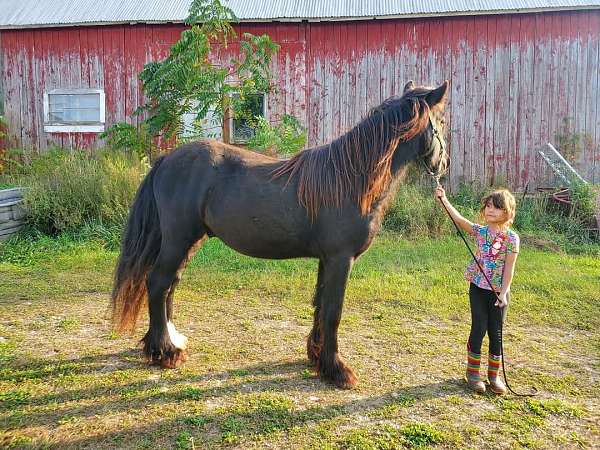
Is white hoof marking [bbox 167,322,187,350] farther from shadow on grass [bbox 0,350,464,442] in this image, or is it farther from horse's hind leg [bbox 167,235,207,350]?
shadow on grass [bbox 0,350,464,442]

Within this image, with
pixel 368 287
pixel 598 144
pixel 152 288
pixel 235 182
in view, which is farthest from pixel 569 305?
pixel 598 144

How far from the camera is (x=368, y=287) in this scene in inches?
211

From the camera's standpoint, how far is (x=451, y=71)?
1016 cm

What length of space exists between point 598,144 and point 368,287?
7.82 metres

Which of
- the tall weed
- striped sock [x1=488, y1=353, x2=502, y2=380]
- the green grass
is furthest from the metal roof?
striped sock [x1=488, y1=353, x2=502, y2=380]

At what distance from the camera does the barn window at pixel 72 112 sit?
10992 millimetres

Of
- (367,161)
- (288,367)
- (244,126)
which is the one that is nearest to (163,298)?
(288,367)

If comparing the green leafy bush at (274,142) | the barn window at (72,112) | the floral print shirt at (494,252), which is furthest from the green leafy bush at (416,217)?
the barn window at (72,112)

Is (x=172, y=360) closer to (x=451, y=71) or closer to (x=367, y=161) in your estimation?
(x=367, y=161)

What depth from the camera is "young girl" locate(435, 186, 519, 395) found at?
3.09 metres

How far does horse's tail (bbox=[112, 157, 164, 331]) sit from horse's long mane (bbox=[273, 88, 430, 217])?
1274 mm

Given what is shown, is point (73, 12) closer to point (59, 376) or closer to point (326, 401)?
point (59, 376)

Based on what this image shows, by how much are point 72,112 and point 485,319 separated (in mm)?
10912

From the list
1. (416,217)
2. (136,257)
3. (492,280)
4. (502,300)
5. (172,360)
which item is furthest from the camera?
(416,217)
